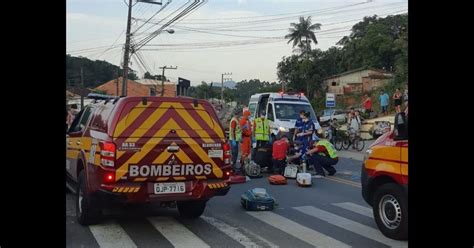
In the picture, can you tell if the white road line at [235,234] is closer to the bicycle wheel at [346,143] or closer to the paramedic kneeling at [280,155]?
the paramedic kneeling at [280,155]

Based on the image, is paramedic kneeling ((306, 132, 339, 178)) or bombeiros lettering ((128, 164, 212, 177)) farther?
paramedic kneeling ((306, 132, 339, 178))

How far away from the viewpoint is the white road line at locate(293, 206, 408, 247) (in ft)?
20.7

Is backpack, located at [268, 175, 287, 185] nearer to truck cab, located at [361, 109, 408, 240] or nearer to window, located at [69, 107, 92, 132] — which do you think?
truck cab, located at [361, 109, 408, 240]

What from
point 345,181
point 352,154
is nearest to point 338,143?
point 352,154

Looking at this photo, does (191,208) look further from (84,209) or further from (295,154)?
(295,154)

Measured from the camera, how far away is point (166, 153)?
6297mm

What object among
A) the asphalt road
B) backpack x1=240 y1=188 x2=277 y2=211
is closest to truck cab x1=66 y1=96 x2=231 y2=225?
the asphalt road

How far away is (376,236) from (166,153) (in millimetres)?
2988

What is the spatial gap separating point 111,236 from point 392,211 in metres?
3.64

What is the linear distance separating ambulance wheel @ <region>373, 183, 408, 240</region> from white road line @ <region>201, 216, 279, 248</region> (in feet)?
5.04
